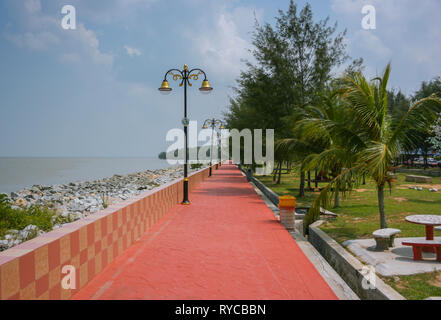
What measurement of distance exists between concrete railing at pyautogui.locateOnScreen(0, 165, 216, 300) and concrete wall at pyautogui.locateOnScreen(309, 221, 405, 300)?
4.40 metres

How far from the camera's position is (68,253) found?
5.35 metres

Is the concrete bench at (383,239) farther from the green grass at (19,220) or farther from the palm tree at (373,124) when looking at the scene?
the green grass at (19,220)

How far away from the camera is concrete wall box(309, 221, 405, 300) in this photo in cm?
539

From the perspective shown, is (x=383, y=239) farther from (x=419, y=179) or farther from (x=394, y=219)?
(x=419, y=179)

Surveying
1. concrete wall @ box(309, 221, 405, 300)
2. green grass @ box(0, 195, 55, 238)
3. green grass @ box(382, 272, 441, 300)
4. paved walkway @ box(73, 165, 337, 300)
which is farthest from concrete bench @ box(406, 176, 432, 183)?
green grass @ box(0, 195, 55, 238)

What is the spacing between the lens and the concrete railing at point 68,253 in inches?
162

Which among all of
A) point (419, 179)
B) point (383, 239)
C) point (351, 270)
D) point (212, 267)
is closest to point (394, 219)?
point (383, 239)

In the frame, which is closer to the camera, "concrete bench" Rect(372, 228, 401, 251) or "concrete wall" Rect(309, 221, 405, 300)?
"concrete wall" Rect(309, 221, 405, 300)

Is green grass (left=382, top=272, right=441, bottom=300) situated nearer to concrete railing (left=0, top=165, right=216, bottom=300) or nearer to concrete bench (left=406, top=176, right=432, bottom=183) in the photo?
concrete railing (left=0, top=165, right=216, bottom=300)

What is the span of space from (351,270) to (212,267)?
2.50 m

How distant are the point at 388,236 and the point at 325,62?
16.7 metres

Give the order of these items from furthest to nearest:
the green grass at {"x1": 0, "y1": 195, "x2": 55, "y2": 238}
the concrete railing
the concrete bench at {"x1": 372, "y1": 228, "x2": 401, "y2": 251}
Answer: the green grass at {"x1": 0, "y1": 195, "x2": 55, "y2": 238} < the concrete bench at {"x1": 372, "y1": 228, "x2": 401, "y2": 251} < the concrete railing
